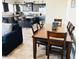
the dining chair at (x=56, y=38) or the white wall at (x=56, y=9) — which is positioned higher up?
the white wall at (x=56, y=9)

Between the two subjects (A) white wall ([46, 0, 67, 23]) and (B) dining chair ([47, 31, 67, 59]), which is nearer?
(B) dining chair ([47, 31, 67, 59])

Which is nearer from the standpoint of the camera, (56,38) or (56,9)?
(56,38)

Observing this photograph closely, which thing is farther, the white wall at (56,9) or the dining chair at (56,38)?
the white wall at (56,9)

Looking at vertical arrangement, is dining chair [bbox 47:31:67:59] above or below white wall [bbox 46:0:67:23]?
below

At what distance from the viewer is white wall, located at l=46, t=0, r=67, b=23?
6.96 meters

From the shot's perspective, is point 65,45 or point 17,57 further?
point 17,57

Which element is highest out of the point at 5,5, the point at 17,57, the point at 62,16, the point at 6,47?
A: the point at 5,5

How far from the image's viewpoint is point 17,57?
168 inches

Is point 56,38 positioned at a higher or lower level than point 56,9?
lower

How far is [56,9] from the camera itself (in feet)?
23.1

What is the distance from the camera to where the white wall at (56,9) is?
6.96m

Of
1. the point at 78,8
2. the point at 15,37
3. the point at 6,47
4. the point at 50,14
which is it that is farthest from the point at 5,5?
the point at 78,8

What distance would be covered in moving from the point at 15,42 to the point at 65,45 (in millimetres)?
2233

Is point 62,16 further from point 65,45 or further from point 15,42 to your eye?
point 65,45
